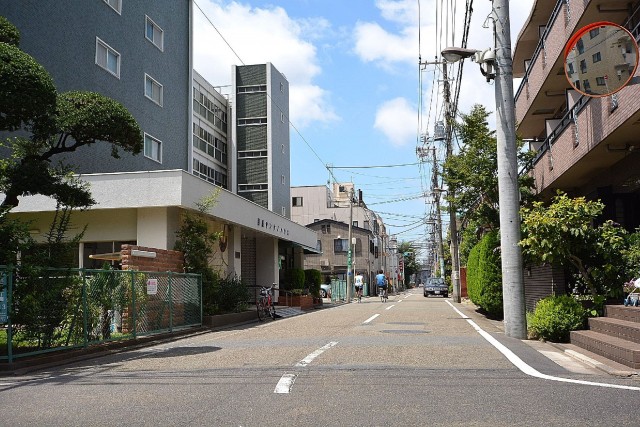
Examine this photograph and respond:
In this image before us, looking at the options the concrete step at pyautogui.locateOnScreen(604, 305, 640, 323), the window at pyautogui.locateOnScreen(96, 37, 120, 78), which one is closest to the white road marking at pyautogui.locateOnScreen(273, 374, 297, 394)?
the concrete step at pyautogui.locateOnScreen(604, 305, 640, 323)

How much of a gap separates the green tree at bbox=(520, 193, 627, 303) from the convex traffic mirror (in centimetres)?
222

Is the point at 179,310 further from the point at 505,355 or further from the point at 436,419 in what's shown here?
the point at 436,419

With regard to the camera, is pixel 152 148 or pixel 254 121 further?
pixel 254 121

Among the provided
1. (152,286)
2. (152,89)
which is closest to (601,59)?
(152,286)

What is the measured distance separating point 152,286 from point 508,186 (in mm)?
8337

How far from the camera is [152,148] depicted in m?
25.0

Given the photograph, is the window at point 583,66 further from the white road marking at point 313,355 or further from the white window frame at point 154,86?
the white window frame at point 154,86

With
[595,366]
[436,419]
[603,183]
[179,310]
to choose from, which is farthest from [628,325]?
[179,310]

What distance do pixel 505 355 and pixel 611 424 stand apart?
174 inches

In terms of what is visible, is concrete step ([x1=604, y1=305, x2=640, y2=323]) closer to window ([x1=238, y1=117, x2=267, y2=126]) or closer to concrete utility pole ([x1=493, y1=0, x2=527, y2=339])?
concrete utility pole ([x1=493, y1=0, x2=527, y2=339])

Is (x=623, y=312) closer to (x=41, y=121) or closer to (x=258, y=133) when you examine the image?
(x=41, y=121)

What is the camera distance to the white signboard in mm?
13469

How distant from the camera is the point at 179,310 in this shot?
1528cm

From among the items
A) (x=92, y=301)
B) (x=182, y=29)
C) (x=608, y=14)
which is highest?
(x=182, y=29)
